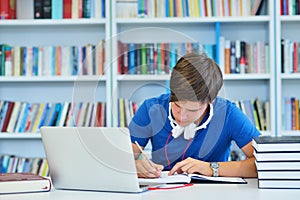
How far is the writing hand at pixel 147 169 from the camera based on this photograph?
1.75m

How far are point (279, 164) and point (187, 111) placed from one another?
35 centimetres

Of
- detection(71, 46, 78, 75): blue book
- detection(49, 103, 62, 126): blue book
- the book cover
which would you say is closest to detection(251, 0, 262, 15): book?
detection(71, 46, 78, 75): blue book

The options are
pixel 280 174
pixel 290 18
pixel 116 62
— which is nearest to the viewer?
pixel 280 174

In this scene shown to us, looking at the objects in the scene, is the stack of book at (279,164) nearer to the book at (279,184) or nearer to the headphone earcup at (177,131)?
the book at (279,184)

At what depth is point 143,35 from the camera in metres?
1.62

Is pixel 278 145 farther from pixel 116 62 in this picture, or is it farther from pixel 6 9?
pixel 6 9

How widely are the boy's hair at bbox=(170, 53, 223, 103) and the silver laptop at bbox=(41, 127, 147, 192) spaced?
35 cm

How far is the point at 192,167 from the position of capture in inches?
72.6

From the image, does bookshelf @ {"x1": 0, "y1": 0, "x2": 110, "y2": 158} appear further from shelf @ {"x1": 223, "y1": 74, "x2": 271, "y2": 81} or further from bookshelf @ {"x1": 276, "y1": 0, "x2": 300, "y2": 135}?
bookshelf @ {"x1": 276, "y1": 0, "x2": 300, "y2": 135}

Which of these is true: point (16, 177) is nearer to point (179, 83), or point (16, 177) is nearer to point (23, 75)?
point (179, 83)

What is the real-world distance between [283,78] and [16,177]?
2.12m

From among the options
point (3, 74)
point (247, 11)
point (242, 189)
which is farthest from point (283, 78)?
point (242, 189)

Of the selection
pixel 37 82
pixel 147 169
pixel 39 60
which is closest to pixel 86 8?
pixel 39 60

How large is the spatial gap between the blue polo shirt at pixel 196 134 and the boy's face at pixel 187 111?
0.33 feet
